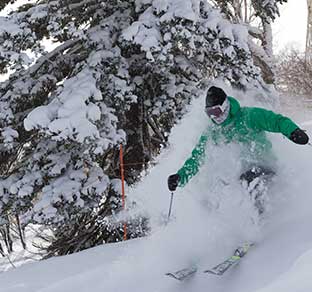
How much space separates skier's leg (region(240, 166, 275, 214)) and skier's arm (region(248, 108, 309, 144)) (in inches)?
18.0

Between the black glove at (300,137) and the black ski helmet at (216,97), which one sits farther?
the black ski helmet at (216,97)

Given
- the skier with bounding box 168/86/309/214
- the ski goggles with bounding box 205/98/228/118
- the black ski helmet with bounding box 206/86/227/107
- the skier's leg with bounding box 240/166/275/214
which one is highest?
the black ski helmet with bounding box 206/86/227/107

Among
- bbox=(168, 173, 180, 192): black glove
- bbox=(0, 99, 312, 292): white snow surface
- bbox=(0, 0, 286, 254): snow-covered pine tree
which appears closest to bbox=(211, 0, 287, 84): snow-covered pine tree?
bbox=(0, 0, 286, 254): snow-covered pine tree

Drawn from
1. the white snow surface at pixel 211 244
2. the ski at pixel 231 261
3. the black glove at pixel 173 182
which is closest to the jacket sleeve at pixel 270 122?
the white snow surface at pixel 211 244

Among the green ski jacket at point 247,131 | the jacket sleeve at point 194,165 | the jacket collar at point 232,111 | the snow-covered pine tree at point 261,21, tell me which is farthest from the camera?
the snow-covered pine tree at point 261,21

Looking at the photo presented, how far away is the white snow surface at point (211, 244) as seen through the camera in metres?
4.25

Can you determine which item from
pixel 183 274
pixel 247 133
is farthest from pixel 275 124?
pixel 183 274

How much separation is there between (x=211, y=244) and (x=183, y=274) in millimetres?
669

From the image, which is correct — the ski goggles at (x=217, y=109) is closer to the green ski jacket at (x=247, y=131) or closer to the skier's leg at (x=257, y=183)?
the green ski jacket at (x=247, y=131)

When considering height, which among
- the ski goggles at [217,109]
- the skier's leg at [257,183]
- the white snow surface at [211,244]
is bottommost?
the white snow surface at [211,244]

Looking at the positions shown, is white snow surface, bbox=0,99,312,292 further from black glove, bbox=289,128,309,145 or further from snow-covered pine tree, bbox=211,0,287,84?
snow-covered pine tree, bbox=211,0,287,84

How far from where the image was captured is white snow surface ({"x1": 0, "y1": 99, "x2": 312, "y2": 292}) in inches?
167

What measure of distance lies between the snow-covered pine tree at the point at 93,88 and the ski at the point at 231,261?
112 inches

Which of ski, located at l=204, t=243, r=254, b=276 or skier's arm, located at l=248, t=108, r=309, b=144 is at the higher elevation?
skier's arm, located at l=248, t=108, r=309, b=144
